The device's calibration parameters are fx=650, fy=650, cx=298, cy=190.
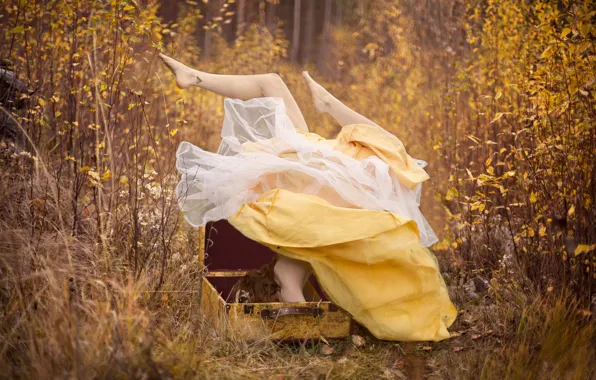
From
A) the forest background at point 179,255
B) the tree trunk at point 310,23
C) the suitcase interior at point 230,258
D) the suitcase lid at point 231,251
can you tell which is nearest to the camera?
the forest background at point 179,255

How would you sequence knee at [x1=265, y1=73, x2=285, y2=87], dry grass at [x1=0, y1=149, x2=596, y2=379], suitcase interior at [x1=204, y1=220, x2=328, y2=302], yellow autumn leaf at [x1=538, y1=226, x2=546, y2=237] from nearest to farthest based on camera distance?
1. dry grass at [x1=0, y1=149, x2=596, y2=379]
2. yellow autumn leaf at [x1=538, y1=226, x2=546, y2=237]
3. knee at [x1=265, y1=73, x2=285, y2=87]
4. suitcase interior at [x1=204, y1=220, x2=328, y2=302]

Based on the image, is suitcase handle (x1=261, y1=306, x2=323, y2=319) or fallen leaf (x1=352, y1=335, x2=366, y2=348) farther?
fallen leaf (x1=352, y1=335, x2=366, y2=348)

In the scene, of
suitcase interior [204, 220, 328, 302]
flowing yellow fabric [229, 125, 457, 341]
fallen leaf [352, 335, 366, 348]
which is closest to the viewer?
flowing yellow fabric [229, 125, 457, 341]

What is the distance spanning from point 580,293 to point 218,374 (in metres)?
1.73

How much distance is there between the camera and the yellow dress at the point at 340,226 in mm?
2996

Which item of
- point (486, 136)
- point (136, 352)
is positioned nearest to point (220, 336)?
point (136, 352)

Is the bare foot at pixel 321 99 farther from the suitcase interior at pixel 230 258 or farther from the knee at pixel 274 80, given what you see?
the suitcase interior at pixel 230 258

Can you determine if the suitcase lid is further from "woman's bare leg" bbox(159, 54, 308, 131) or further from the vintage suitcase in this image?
"woman's bare leg" bbox(159, 54, 308, 131)

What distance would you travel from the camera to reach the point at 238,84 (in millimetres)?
3777

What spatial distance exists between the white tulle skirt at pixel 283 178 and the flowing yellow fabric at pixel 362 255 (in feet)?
0.41

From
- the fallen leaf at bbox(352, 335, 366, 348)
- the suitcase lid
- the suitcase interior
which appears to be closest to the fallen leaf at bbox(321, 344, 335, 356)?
the fallen leaf at bbox(352, 335, 366, 348)

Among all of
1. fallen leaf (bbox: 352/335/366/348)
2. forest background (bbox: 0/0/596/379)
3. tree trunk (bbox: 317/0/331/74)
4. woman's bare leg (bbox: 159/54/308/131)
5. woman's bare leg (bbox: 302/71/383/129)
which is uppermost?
tree trunk (bbox: 317/0/331/74)

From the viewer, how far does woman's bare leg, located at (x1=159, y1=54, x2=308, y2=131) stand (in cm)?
372

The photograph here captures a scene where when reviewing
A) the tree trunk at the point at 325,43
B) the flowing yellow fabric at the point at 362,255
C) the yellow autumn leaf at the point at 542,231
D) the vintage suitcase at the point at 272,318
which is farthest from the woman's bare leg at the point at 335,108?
the tree trunk at the point at 325,43
